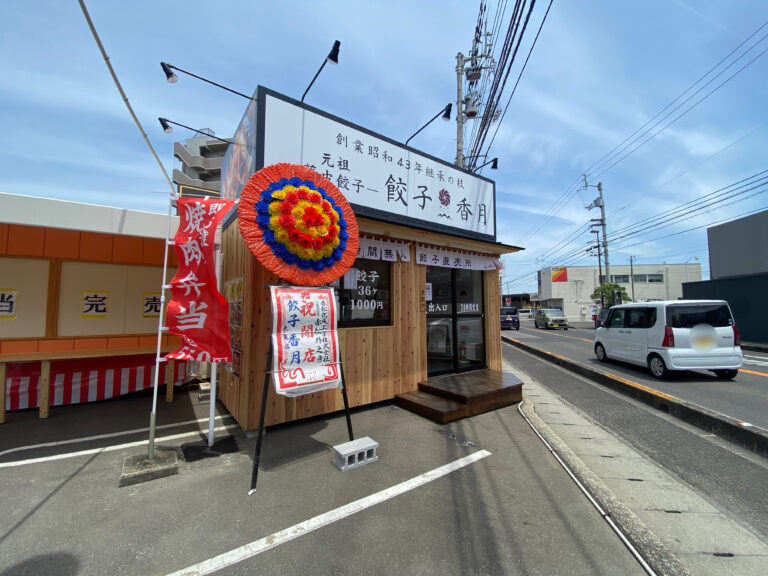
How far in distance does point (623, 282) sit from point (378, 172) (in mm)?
55289

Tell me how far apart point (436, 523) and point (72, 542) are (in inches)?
102

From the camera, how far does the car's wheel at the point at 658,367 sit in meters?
7.61

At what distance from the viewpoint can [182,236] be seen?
364cm

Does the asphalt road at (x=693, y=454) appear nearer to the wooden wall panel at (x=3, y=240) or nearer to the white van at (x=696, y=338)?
the white van at (x=696, y=338)

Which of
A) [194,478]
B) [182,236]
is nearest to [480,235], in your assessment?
[182,236]

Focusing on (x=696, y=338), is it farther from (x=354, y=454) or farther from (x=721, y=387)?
(x=354, y=454)

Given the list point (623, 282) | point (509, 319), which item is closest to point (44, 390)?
point (509, 319)

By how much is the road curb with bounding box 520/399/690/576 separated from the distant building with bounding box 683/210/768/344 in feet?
58.5

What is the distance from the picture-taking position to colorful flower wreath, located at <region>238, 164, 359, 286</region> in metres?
3.20

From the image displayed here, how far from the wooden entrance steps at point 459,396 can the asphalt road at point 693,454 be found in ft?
4.65

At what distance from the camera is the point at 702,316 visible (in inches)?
289

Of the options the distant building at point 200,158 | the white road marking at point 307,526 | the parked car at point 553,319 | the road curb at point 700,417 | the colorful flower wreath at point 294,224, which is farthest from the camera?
the distant building at point 200,158

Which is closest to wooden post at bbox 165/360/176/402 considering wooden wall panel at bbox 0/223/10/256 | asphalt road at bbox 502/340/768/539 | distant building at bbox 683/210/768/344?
wooden wall panel at bbox 0/223/10/256

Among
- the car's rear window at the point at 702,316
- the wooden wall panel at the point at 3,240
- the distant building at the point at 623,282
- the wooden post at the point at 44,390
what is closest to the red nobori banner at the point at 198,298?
the wooden post at the point at 44,390
